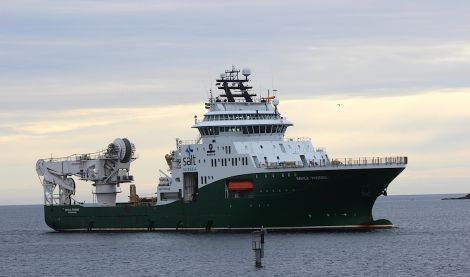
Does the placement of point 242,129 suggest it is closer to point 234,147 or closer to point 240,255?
point 234,147

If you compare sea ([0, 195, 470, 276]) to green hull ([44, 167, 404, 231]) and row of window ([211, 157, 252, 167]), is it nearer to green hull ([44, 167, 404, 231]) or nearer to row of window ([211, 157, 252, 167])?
green hull ([44, 167, 404, 231])

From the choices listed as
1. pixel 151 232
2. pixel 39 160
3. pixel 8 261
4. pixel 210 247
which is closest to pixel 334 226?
pixel 210 247

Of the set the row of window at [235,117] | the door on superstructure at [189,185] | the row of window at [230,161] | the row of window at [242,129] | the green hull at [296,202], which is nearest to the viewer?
the green hull at [296,202]

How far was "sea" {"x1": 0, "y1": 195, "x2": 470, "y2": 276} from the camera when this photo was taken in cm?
5656

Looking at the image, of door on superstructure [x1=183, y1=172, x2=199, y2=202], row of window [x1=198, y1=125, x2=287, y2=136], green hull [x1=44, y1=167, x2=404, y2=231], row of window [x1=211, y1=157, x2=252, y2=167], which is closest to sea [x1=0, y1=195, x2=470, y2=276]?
green hull [x1=44, y1=167, x2=404, y2=231]

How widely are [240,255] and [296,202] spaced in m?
10.1

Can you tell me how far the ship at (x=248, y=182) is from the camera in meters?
71.1

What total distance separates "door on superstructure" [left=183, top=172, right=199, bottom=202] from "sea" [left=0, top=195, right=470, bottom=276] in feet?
9.81

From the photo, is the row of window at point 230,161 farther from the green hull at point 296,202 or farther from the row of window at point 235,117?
the row of window at point 235,117

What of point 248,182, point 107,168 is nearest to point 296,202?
point 248,182

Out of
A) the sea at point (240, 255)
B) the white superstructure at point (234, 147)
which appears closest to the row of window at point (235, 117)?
the white superstructure at point (234, 147)

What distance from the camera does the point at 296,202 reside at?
235 ft

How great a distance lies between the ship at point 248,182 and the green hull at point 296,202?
0.07 metres

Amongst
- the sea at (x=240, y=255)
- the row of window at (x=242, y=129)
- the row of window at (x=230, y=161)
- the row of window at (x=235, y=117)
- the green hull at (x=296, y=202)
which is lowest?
the sea at (x=240, y=255)
